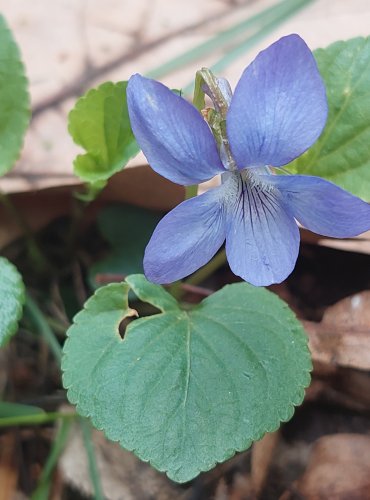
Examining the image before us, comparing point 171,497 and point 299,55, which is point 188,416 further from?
point 299,55

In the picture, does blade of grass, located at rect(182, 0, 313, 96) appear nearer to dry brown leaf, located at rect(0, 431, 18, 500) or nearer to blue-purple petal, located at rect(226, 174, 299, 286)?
blue-purple petal, located at rect(226, 174, 299, 286)

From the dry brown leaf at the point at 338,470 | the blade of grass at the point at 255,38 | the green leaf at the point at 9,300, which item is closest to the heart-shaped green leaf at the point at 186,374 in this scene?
the green leaf at the point at 9,300

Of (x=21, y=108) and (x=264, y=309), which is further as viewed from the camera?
(x=21, y=108)

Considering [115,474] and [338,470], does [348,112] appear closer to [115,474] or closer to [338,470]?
[338,470]

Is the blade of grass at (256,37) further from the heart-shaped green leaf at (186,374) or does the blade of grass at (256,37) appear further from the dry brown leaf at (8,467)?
the dry brown leaf at (8,467)

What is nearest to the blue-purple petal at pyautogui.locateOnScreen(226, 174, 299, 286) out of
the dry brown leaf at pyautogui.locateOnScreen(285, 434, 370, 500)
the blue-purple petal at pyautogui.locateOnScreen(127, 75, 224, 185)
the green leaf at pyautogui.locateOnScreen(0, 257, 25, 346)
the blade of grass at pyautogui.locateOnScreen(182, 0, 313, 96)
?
the blue-purple petal at pyautogui.locateOnScreen(127, 75, 224, 185)

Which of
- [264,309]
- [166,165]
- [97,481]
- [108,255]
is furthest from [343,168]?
[97,481]
